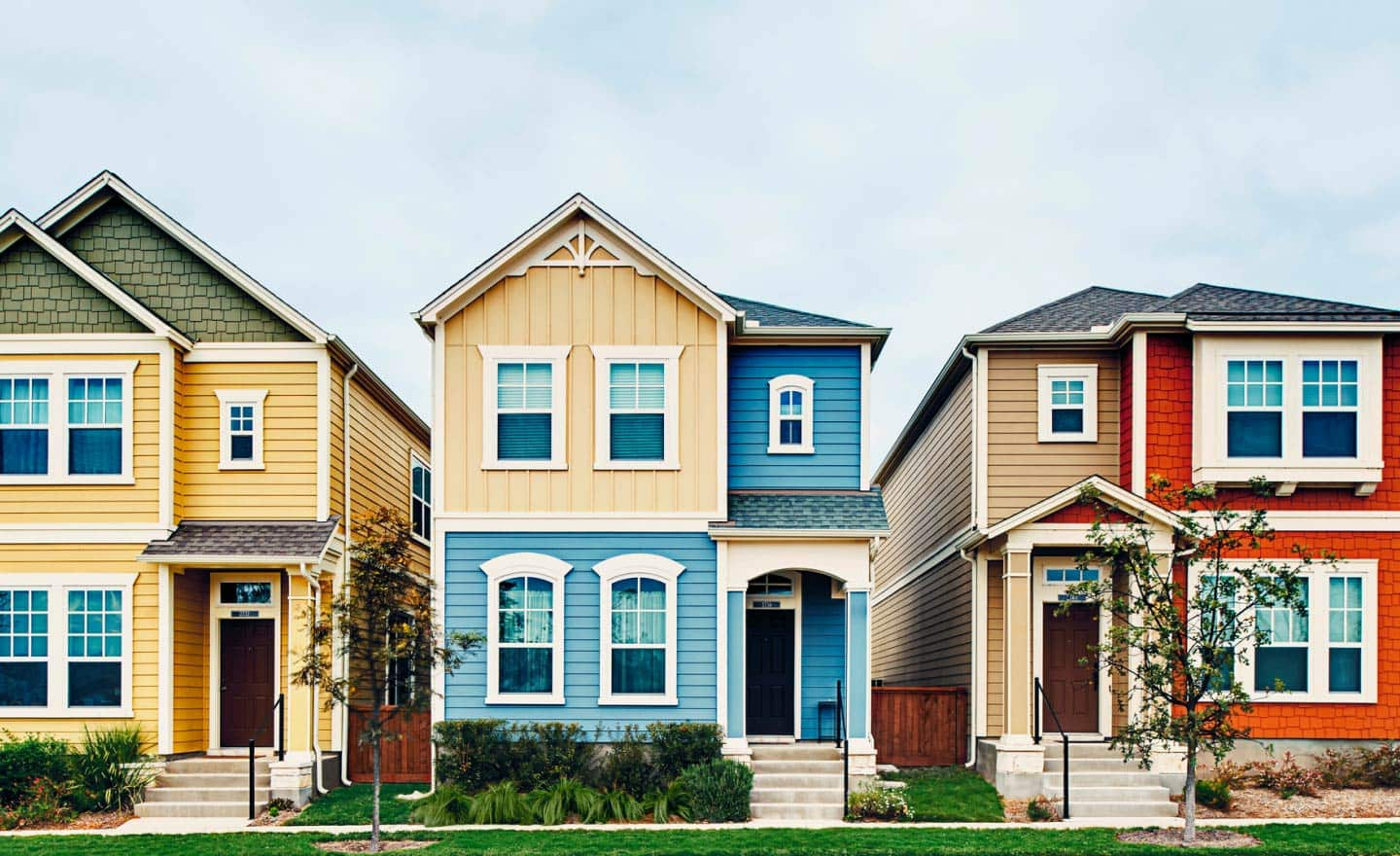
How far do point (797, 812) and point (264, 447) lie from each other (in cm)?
949

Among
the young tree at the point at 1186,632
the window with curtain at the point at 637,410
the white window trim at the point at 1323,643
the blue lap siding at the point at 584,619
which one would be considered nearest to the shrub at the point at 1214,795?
the young tree at the point at 1186,632

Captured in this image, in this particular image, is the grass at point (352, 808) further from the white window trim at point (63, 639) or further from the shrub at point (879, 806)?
the shrub at point (879, 806)

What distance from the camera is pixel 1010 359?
2144cm

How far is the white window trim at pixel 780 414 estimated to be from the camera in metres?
21.0

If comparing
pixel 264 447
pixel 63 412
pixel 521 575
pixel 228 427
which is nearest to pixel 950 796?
pixel 521 575

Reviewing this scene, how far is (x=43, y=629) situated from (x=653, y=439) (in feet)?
30.2

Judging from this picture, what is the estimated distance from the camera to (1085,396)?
844 inches

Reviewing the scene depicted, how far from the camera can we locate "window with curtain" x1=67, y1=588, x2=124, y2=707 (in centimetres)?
1983

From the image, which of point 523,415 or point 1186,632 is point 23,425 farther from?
point 1186,632

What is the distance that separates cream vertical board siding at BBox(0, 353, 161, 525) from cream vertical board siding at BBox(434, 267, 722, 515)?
4.29m

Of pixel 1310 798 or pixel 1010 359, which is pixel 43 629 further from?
pixel 1310 798

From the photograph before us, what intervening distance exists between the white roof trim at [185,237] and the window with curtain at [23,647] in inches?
207

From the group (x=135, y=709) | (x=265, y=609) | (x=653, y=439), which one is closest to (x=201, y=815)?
(x=135, y=709)

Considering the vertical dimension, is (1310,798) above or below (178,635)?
below
